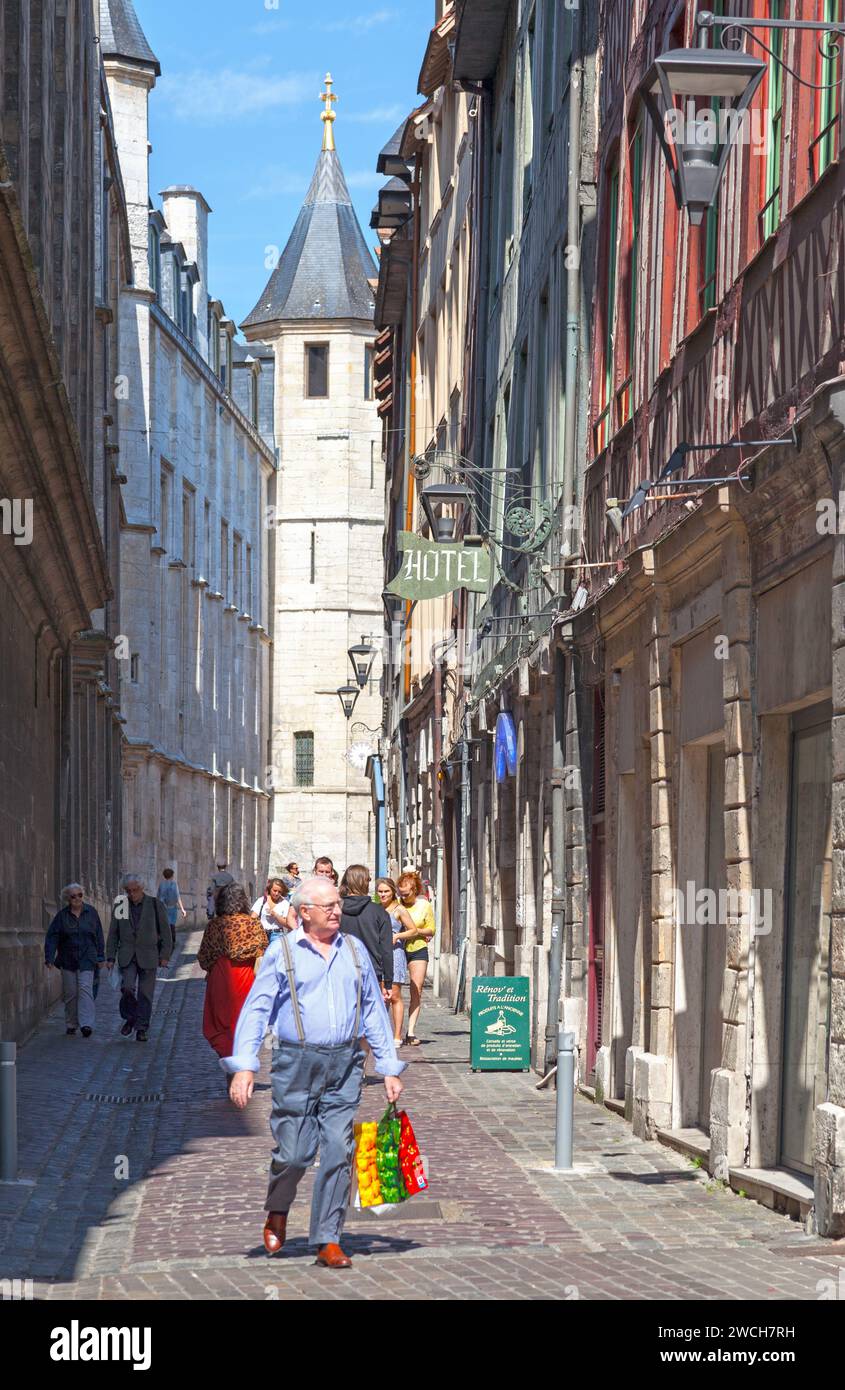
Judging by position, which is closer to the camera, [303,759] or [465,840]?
[465,840]

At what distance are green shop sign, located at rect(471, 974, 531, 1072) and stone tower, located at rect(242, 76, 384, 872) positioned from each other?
6177cm

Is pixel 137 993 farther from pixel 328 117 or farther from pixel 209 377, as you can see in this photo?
pixel 328 117

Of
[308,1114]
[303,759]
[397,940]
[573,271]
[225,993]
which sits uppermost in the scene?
[573,271]

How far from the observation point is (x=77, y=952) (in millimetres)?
21281

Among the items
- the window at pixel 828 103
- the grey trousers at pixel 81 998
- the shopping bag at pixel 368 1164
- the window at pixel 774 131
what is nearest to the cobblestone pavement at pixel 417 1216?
the shopping bag at pixel 368 1164

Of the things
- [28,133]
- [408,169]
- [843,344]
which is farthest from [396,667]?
[843,344]

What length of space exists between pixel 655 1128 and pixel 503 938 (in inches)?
386

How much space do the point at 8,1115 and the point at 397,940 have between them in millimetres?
8593

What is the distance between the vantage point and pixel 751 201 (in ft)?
38.5

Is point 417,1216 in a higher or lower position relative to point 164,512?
lower

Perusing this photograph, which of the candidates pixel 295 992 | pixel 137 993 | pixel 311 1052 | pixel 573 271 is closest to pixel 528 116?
pixel 573 271

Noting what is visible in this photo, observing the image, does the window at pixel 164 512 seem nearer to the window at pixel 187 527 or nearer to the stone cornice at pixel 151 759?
the window at pixel 187 527

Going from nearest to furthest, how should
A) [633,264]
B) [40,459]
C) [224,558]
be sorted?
[633,264]
[40,459]
[224,558]

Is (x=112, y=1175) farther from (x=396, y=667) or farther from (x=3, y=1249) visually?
(x=396, y=667)
